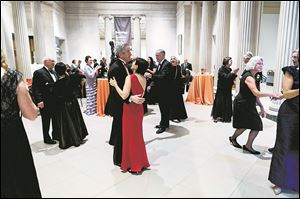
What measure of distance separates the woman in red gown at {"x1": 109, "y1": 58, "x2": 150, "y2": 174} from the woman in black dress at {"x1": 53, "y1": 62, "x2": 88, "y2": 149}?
126 centimetres

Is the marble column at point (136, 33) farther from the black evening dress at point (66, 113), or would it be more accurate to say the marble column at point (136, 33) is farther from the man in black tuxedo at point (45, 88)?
the black evening dress at point (66, 113)

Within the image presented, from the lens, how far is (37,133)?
16.2 ft

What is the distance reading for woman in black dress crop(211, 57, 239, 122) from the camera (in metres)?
5.43

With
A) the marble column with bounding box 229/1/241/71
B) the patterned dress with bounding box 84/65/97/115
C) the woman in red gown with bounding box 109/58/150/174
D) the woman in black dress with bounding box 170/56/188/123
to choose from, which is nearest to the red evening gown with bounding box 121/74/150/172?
the woman in red gown with bounding box 109/58/150/174

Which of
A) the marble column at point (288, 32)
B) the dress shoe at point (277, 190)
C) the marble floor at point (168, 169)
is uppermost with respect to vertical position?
the marble column at point (288, 32)

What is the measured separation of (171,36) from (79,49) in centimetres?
767

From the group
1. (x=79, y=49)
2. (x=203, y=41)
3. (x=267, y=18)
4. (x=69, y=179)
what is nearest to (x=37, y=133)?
(x=69, y=179)

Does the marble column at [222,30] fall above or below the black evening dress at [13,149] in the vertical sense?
above

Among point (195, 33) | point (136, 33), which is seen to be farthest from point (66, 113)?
point (136, 33)

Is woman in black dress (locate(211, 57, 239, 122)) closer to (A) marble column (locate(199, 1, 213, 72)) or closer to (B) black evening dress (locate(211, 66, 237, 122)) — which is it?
(B) black evening dress (locate(211, 66, 237, 122))

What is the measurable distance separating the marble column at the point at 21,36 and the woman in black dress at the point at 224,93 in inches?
351

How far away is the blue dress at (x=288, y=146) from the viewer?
8.07 feet

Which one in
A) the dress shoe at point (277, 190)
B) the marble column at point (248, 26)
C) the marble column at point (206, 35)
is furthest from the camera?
the marble column at point (206, 35)

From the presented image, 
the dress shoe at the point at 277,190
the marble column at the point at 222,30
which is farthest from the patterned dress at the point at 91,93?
the marble column at the point at 222,30
